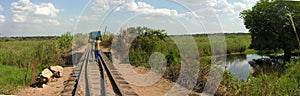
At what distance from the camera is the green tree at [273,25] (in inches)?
1000

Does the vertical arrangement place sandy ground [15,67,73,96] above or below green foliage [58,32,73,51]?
below

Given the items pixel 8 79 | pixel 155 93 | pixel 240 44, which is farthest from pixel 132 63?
pixel 240 44

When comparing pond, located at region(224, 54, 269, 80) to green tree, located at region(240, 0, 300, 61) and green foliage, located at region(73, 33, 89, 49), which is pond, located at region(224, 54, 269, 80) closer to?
green tree, located at region(240, 0, 300, 61)

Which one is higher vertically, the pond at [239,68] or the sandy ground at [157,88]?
the sandy ground at [157,88]

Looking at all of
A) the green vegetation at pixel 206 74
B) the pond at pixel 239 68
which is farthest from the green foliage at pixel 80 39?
the pond at pixel 239 68

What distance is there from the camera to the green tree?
83.4ft

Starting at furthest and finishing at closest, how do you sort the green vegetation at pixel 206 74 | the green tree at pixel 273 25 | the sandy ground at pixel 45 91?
1. the green tree at pixel 273 25
2. the sandy ground at pixel 45 91
3. the green vegetation at pixel 206 74

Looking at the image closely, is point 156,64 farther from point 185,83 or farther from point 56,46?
point 56,46

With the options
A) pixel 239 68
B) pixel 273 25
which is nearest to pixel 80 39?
pixel 239 68

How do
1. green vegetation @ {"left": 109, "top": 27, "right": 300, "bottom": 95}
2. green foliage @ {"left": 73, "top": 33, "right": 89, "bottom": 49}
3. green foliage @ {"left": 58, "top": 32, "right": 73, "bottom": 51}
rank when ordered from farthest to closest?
green foliage @ {"left": 73, "top": 33, "right": 89, "bottom": 49} < green foliage @ {"left": 58, "top": 32, "right": 73, "bottom": 51} < green vegetation @ {"left": 109, "top": 27, "right": 300, "bottom": 95}

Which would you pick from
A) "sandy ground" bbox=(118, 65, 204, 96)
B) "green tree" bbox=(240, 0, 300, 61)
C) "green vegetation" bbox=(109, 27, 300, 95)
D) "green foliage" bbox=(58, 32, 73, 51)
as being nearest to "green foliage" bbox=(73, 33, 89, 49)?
"green foliage" bbox=(58, 32, 73, 51)

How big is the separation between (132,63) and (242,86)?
6.82 meters

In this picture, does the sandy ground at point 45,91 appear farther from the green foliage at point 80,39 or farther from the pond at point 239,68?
the green foliage at point 80,39

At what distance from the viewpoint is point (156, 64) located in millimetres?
10320
